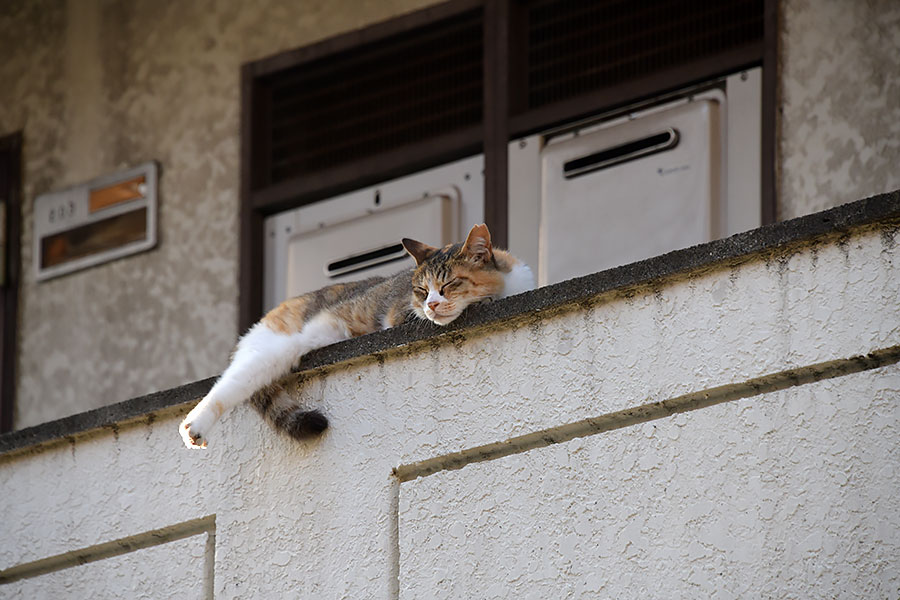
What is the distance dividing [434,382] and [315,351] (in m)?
0.54

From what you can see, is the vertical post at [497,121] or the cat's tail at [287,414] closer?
the cat's tail at [287,414]

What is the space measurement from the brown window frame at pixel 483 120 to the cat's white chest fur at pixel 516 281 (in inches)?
50.1

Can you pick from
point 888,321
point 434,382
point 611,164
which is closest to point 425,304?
point 434,382

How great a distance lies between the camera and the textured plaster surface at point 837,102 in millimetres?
6258

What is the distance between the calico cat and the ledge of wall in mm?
110

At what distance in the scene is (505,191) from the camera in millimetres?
7227

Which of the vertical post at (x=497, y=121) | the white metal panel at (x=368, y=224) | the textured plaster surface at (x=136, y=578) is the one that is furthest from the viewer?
the white metal panel at (x=368, y=224)

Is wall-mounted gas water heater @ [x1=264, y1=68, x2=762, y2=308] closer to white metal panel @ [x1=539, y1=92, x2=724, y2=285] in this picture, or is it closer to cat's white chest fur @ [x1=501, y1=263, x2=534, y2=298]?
white metal panel @ [x1=539, y1=92, x2=724, y2=285]

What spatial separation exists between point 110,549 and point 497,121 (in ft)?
8.68

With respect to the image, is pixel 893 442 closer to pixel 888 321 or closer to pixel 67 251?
pixel 888 321

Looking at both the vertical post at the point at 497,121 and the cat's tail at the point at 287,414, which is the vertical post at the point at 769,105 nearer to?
the vertical post at the point at 497,121

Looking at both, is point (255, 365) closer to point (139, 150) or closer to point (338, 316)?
point (338, 316)

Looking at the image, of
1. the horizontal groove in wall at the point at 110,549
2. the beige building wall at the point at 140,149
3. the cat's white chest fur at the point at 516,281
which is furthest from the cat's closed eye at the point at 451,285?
the beige building wall at the point at 140,149

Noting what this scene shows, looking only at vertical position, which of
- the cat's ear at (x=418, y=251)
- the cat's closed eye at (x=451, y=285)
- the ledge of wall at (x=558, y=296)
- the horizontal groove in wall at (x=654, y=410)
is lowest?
the horizontal groove in wall at (x=654, y=410)
